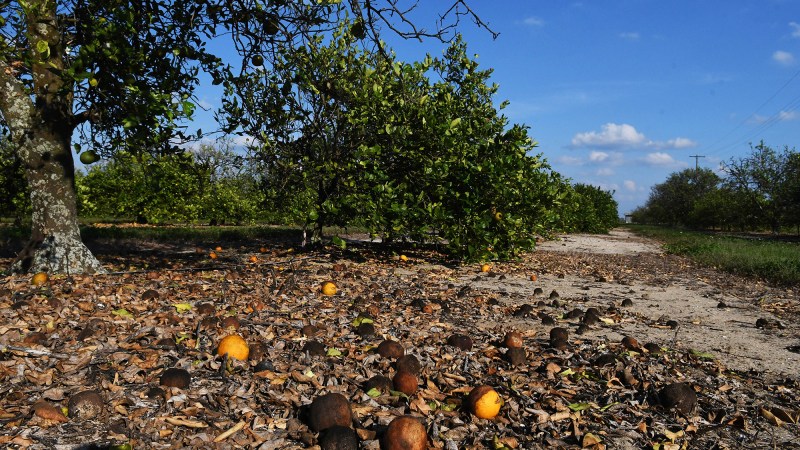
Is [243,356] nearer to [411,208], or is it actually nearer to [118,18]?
[118,18]

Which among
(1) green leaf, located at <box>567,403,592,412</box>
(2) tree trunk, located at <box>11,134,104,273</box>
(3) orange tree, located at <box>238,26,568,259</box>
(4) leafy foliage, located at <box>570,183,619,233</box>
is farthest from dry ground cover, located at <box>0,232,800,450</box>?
(4) leafy foliage, located at <box>570,183,619,233</box>

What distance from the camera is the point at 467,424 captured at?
2.98 meters

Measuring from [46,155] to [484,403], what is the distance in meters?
6.82

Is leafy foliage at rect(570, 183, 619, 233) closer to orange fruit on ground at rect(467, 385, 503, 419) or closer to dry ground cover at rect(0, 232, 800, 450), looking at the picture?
dry ground cover at rect(0, 232, 800, 450)

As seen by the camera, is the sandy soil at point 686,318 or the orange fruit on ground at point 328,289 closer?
the sandy soil at point 686,318

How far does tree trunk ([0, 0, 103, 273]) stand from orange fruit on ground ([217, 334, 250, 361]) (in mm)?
4327

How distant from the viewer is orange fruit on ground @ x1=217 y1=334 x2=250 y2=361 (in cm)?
365

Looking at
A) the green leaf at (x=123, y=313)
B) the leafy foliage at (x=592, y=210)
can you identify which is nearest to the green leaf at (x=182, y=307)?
the green leaf at (x=123, y=313)

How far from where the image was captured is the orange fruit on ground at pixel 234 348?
3.65m

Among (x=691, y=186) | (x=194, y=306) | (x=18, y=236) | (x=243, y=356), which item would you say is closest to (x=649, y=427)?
(x=243, y=356)

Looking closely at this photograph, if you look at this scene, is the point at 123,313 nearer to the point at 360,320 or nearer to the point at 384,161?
the point at 360,320

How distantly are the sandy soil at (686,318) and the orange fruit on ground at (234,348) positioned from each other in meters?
2.85

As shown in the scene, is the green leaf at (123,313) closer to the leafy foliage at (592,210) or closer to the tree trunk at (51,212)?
the tree trunk at (51,212)

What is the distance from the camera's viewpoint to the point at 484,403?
303cm
